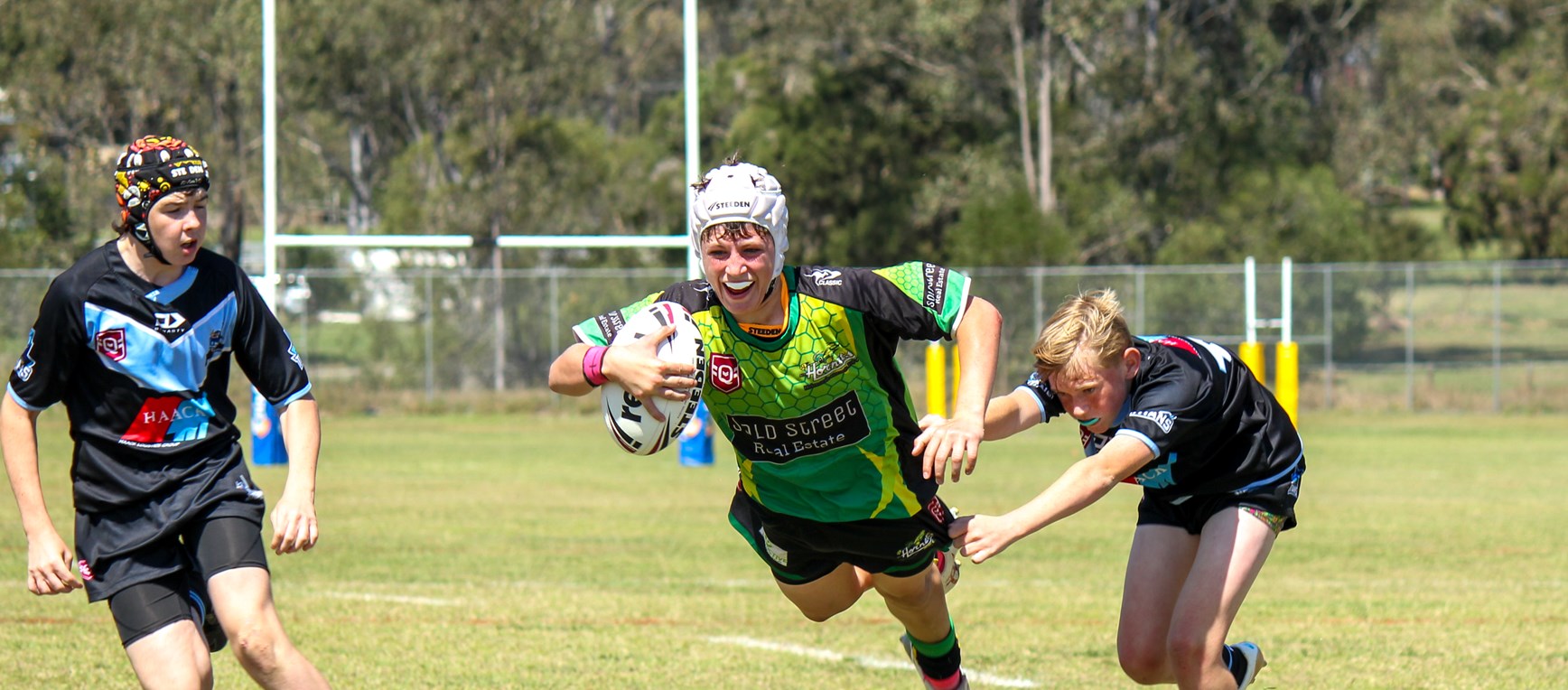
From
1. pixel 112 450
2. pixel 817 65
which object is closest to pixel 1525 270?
pixel 817 65

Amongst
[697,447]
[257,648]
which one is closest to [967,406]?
[257,648]

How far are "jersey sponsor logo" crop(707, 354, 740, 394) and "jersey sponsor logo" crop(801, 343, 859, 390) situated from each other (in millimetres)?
225

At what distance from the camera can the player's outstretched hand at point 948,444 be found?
480 centimetres

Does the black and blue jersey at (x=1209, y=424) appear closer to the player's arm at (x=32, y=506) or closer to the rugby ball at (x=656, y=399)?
the rugby ball at (x=656, y=399)

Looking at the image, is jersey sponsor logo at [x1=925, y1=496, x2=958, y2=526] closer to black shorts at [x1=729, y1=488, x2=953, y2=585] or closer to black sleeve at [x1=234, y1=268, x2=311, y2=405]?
black shorts at [x1=729, y1=488, x2=953, y2=585]

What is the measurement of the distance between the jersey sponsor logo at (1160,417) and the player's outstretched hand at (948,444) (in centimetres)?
60

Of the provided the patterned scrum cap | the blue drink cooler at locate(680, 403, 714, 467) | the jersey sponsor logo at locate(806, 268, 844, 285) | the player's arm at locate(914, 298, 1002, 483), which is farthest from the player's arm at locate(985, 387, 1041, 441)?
the blue drink cooler at locate(680, 403, 714, 467)

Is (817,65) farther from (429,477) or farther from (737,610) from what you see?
(737,610)

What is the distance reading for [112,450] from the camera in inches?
195

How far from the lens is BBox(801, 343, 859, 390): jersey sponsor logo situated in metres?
5.32

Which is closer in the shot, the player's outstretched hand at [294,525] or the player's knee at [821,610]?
the player's outstretched hand at [294,525]

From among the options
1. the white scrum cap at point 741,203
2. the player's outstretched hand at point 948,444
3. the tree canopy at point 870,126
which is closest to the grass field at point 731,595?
the player's outstretched hand at point 948,444

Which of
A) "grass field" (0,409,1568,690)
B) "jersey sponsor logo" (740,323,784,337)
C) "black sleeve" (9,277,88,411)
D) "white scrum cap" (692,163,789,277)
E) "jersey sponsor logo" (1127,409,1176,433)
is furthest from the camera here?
"grass field" (0,409,1568,690)

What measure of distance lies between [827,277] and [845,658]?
114 inches
